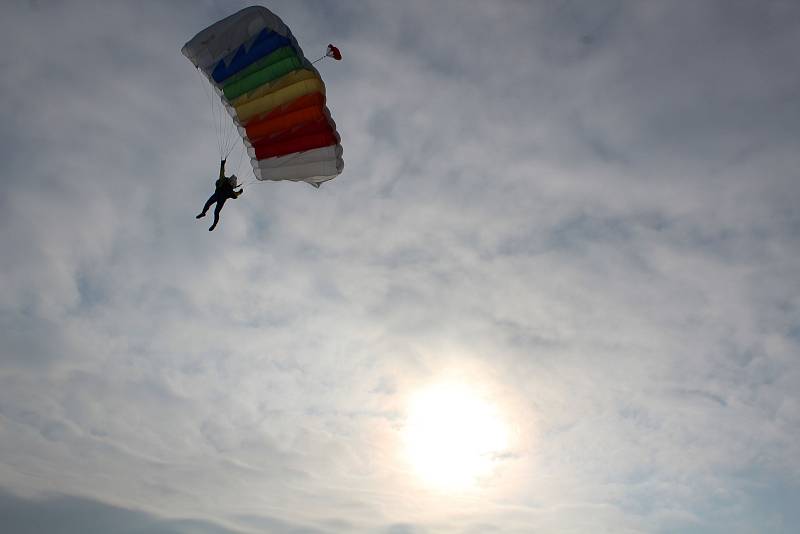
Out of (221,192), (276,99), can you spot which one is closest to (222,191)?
(221,192)

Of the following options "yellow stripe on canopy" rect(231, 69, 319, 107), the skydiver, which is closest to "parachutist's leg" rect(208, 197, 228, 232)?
the skydiver

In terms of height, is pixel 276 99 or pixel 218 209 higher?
pixel 276 99

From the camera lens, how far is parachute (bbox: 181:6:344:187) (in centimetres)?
2478

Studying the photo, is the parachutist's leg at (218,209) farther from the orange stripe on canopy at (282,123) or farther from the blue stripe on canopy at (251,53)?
the blue stripe on canopy at (251,53)

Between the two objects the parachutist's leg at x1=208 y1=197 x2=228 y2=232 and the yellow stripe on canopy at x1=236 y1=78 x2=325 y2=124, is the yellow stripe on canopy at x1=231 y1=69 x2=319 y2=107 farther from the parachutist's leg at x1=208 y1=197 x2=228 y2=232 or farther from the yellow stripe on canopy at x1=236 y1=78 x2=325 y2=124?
the parachutist's leg at x1=208 y1=197 x2=228 y2=232

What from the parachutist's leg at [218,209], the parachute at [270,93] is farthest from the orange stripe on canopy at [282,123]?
the parachutist's leg at [218,209]

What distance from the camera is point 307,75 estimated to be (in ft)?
82.3

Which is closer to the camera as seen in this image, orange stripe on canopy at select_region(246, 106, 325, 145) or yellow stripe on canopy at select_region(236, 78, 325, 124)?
yellow stripe on canopy at select_region(236, 78, 325, 124)

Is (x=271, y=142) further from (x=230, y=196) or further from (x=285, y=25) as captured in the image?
(x=285, y=25)

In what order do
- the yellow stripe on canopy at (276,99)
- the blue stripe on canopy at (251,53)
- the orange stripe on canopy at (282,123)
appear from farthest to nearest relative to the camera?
the orange stripe on canopy at (282,123) → the yellow stripe on canopy at (276,99) → the blue stripe on canopy at (251,53)

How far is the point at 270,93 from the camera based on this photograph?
2575cm

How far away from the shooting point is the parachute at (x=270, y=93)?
24.8 meters

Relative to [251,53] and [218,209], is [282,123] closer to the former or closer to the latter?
[251,53]

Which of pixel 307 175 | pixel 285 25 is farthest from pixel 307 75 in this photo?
pixel 307 175
